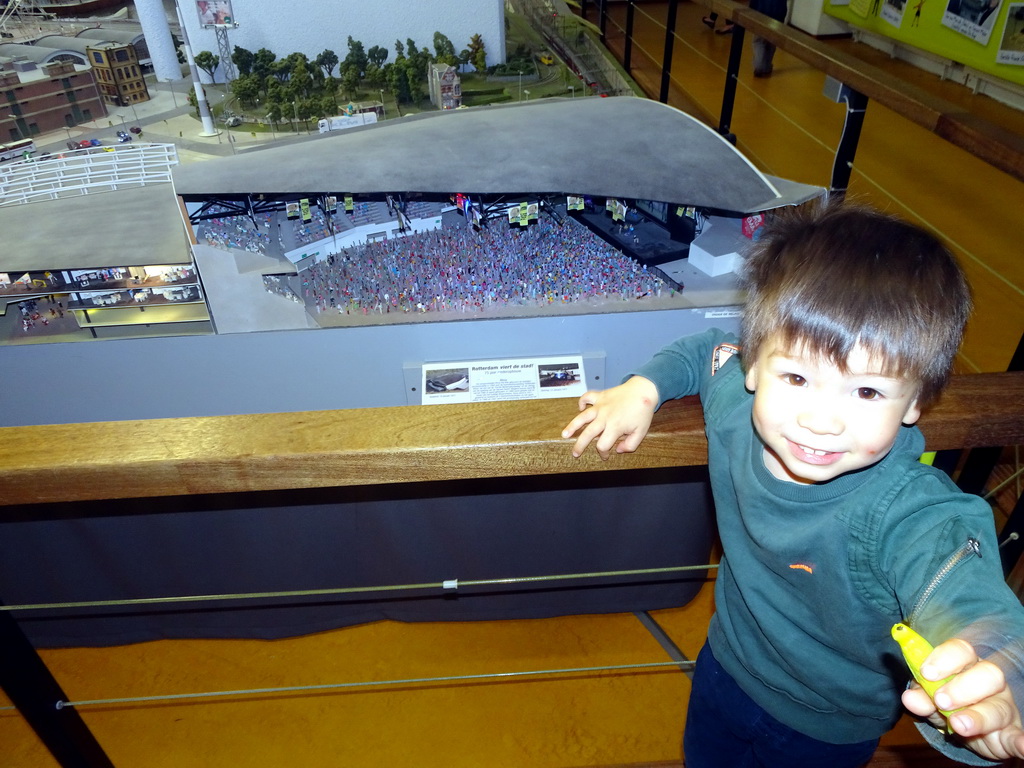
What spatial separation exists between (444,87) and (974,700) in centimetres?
271

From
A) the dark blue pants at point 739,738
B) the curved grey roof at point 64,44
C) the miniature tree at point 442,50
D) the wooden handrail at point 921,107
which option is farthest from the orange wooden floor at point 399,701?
the curved grey roof at point 64,44

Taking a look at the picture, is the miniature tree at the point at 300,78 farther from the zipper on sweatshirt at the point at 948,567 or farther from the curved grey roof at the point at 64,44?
the zipper on sweatshirt at the point at 948,567

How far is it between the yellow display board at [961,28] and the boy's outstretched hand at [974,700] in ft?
16.1

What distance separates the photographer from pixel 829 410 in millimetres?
585

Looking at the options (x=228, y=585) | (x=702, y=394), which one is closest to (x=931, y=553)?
(x=702, y=394)

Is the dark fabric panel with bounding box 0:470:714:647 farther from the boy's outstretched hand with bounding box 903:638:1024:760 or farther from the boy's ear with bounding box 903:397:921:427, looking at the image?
the boy's outstretched hand with bounding box 903:638:1024:760

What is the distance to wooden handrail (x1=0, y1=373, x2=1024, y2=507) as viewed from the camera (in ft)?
2.02

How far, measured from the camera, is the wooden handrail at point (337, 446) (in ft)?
2.02

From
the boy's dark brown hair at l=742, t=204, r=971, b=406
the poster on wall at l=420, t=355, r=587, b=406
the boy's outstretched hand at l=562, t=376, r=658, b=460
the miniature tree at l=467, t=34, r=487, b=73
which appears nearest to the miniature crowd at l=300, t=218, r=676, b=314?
the poster on wall at l=420, t=355, r=587, b=406

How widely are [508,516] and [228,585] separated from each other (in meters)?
0.72

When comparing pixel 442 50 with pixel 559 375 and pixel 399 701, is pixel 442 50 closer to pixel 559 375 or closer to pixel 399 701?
pixel 559 375

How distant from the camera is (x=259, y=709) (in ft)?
5.38

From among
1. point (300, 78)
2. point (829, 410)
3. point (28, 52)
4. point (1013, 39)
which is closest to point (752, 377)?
point (829, 410)

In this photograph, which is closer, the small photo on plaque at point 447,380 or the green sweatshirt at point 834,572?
the green sweatshirt at point 834,572
